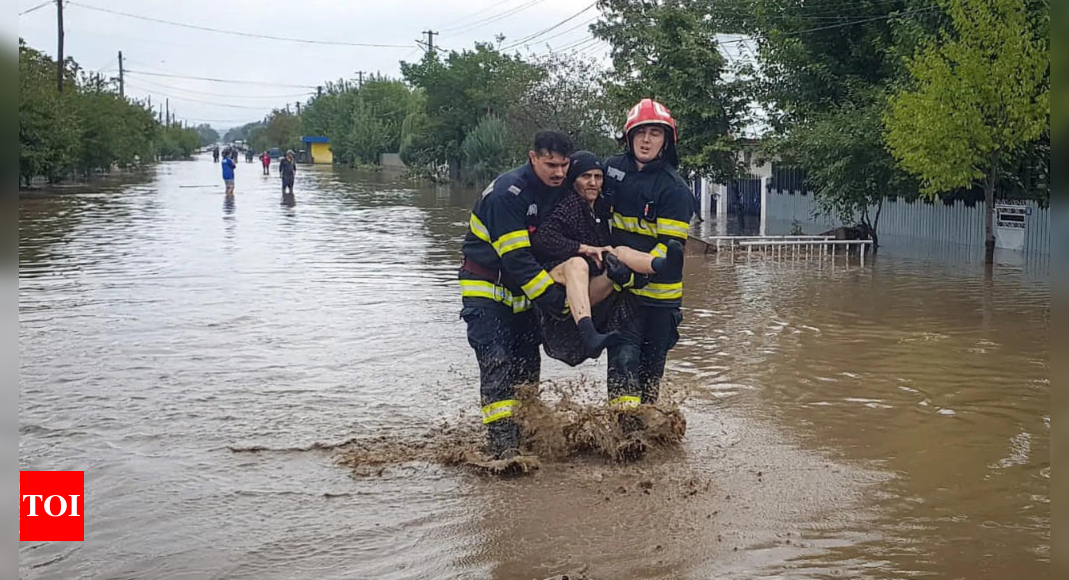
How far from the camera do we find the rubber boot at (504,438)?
6.45 meters

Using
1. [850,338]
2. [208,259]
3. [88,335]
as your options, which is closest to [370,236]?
[208,259]

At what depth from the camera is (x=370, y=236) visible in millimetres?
22391

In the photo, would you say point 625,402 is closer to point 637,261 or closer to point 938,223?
point 637,261

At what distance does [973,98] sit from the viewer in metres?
16.1

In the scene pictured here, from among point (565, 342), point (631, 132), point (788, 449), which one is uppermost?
point (631, 132)

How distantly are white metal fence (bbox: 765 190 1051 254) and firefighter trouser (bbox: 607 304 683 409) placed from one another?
553 inches

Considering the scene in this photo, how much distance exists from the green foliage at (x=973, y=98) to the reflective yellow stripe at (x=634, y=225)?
→ 10895 millimetres

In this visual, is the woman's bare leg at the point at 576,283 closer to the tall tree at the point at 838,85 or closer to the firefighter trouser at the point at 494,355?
the firefighter trouser at the point at 494,355

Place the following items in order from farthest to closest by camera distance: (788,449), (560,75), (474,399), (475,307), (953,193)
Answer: (560,75), (953,193), (474,399), (788,449), (475,307)

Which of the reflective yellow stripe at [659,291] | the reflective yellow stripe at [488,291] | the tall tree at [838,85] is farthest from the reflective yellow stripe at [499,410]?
the tall tree at [838,85]

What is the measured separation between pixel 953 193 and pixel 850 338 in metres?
12.9

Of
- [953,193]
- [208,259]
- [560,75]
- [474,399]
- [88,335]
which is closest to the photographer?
[474,399]

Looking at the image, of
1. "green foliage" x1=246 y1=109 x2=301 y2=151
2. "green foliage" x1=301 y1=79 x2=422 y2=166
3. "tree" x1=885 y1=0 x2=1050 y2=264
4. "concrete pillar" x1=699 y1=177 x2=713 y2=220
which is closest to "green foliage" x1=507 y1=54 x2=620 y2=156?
"concrete pillar" x1=699 y1=177 x2=713 y2=220

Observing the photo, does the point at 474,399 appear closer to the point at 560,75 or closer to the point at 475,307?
the point at 475,307
